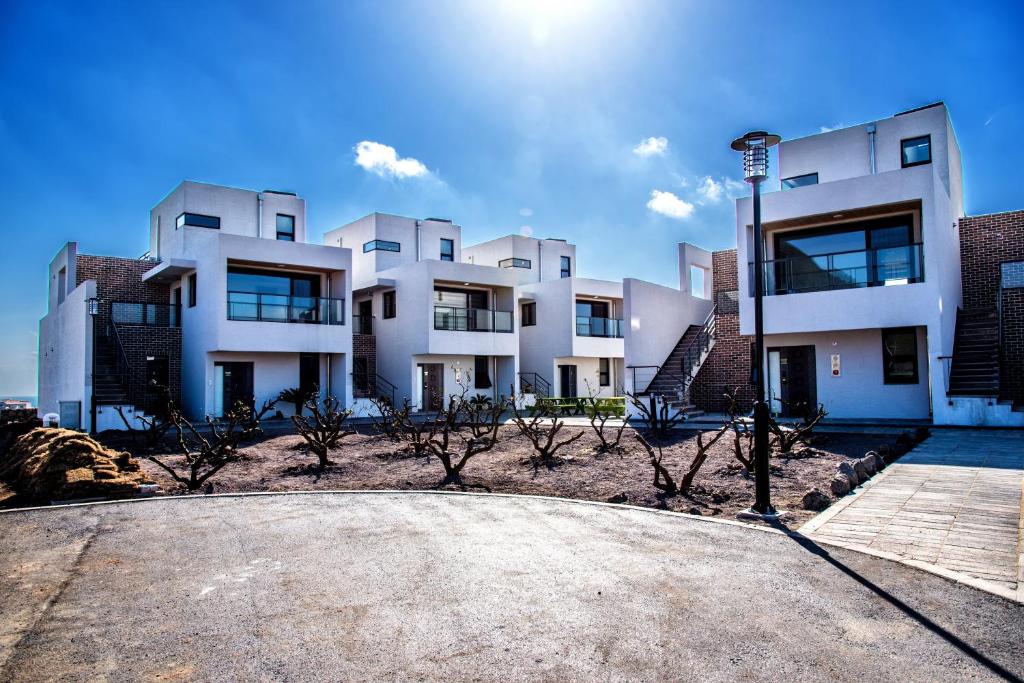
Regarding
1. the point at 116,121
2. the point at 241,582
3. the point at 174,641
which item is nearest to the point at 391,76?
the point at 116,121

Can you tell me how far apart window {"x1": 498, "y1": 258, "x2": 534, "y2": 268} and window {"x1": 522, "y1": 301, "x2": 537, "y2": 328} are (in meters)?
5.83

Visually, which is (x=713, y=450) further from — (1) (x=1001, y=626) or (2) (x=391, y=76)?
(2) (x=391, y=76)

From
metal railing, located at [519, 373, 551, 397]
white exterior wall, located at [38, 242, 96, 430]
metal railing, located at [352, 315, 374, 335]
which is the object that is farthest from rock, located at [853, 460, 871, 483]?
metal railing, located at [352, 315, 374, 335]

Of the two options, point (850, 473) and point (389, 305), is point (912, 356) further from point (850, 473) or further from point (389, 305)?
point (389, 305)

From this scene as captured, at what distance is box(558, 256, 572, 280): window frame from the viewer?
41656 millimetres

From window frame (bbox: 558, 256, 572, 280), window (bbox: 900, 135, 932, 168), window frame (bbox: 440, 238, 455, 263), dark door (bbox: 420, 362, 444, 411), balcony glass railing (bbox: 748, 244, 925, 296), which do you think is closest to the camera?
balcony glass railing (bbox: 748, 244, 925, 296)

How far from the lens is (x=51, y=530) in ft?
24.5

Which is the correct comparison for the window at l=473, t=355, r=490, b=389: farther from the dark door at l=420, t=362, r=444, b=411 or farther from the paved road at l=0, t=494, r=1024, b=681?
the paved road at l=0, t=494, r=1024, b=681

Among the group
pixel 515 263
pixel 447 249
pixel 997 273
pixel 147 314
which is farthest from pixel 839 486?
pixel 515 263

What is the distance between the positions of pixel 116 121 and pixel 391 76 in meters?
5.51

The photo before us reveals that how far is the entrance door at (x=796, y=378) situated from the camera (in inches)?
771

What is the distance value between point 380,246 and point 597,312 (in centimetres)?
1127

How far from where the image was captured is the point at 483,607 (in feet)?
15.5

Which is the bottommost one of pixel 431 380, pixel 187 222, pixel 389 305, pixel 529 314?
pixel 431 380
